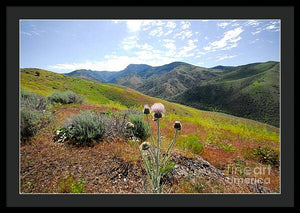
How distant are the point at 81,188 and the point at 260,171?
6.63 ft

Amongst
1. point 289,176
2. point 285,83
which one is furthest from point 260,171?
point 285,83

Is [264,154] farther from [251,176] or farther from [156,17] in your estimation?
[156,17]

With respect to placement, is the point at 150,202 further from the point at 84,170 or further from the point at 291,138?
the point at 291,138

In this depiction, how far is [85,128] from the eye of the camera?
2.61 meters

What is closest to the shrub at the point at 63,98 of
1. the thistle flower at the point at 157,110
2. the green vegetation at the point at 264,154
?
the thistle flower at the point at 157,110

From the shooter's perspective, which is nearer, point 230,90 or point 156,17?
point 156,17

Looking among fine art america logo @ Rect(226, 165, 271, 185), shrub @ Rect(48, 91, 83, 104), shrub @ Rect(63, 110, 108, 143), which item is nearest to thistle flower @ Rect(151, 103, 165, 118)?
fine art america logo @ Rect(226, 165, 271, 185)

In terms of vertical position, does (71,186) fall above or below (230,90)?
below

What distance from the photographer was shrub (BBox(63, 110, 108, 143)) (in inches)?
98.6

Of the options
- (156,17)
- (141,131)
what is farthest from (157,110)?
(141,131)

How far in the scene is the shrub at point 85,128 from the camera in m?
2.50

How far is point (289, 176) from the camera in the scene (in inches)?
58.5

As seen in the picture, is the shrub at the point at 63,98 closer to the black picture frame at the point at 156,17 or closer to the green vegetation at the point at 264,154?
the black picture frame at the point at 156,17

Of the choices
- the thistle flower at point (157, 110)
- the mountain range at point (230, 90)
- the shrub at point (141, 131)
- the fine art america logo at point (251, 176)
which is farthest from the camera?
the mountain range at point (230, 90)
